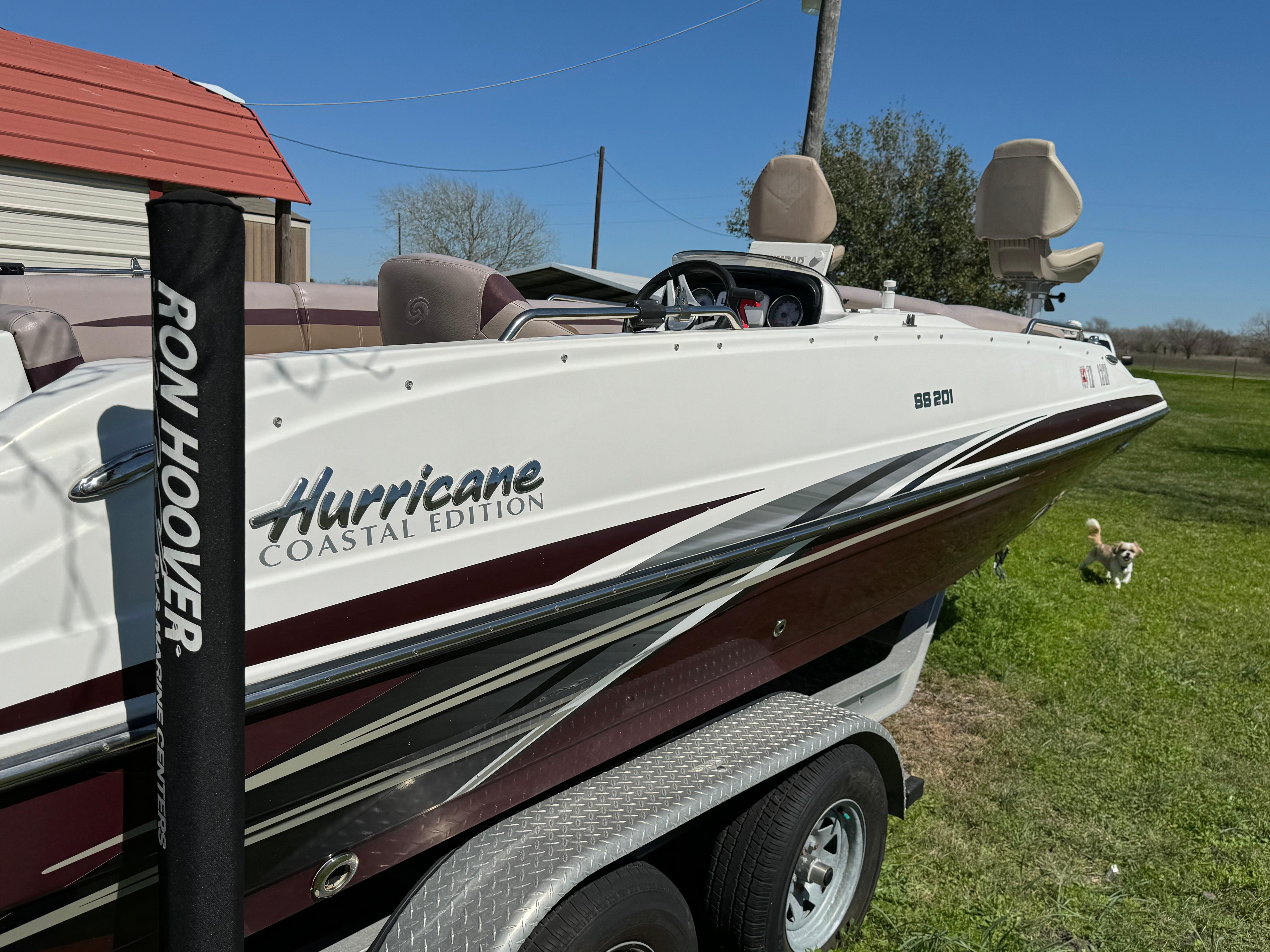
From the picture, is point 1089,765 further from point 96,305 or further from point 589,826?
point 96,305

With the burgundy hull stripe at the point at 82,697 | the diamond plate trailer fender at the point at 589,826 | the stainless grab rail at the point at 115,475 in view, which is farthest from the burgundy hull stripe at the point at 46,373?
the diamond plate trailer fender at the point at 589,826

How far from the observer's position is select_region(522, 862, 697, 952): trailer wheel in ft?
5.74

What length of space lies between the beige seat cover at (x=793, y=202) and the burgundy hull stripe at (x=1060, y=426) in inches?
67.5

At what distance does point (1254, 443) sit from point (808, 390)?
1631cm

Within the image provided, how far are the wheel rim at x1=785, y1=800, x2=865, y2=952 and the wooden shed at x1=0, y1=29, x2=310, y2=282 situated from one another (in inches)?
258

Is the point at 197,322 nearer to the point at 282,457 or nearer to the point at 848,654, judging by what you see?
the point at 282,457

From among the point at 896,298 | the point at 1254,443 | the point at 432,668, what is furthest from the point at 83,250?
the point at 1254,443

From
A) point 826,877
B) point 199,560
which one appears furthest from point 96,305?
point 826,877

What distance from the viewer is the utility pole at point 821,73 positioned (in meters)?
8.74

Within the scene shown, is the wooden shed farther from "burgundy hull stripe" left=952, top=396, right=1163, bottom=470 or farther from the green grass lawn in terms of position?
the green grass lawn

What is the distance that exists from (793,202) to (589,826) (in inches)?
154

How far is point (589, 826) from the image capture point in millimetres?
1888

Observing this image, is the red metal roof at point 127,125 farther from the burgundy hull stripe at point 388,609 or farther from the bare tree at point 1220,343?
the bare tree at point 1220,343

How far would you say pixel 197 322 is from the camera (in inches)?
43.4
